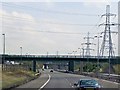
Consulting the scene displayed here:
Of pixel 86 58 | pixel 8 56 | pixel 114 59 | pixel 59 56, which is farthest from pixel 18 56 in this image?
pixel 114 59

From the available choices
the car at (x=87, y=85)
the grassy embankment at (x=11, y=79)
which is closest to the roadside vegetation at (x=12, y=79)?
the grassy embankment at (x=11, y=79)

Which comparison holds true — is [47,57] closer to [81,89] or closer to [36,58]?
[36,58]

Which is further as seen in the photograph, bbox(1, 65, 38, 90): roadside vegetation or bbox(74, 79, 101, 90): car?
bbox(1, 65, 38, 90): roadside vegetation

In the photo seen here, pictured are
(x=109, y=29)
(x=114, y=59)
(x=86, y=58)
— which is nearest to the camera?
(x=109, y=29)

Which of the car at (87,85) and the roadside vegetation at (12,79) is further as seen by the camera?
the roadside vegetation at (12,79)

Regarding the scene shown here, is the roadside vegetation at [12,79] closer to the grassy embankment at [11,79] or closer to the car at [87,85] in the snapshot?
the grassy embankment at [11,79]

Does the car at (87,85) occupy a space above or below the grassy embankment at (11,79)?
above

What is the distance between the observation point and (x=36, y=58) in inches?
5285

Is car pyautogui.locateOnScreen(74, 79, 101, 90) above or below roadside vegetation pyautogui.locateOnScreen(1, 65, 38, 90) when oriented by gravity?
above

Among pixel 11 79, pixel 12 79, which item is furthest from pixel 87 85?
pixel 12 79

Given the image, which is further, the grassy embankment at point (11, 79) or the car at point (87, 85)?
the grassy embankment at point (11, 79)

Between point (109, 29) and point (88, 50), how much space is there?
48.1m

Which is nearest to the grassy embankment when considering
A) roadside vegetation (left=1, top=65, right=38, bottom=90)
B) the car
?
roadside vegetation (left=1, top=65, right=38, bottom=90)

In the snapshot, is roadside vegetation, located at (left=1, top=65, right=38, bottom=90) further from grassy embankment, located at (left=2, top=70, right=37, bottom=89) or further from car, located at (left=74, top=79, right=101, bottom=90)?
car, located at (left=74, top=79, right=101, bottom=90)
